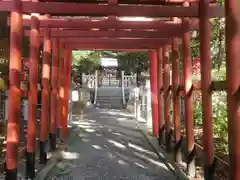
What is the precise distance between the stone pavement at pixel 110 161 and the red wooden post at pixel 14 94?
0.99 m

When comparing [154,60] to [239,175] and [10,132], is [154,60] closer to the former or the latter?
Result: [10,132]

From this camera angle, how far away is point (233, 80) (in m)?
2.65

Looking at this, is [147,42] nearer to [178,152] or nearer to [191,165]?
[178,152]

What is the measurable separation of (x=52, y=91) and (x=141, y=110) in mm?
7407

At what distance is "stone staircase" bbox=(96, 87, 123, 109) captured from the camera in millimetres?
21125

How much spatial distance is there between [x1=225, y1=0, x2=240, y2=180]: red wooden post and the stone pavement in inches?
104

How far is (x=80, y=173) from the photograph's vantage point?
525 cm

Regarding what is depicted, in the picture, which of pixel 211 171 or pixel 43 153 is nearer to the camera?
pixel 211 171

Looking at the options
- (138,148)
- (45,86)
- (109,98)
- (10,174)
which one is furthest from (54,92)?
(109,98)

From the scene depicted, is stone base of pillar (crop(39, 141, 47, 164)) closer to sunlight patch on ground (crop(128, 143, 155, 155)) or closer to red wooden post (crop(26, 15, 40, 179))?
red wooden post (crop(26, 15, 40, 179))

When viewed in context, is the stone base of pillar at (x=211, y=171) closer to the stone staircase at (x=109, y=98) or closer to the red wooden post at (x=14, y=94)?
the red wooden post at (x=14, y=94)

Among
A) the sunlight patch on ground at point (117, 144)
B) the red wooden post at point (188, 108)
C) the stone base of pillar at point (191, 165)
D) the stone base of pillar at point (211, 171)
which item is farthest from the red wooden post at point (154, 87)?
the stone base of pillar at point (211, 171)

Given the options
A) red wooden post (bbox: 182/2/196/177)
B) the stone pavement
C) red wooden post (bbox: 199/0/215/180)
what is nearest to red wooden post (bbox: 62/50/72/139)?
the stone pavement

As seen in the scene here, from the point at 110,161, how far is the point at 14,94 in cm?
279
